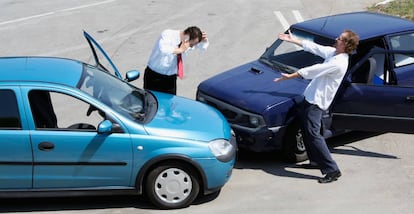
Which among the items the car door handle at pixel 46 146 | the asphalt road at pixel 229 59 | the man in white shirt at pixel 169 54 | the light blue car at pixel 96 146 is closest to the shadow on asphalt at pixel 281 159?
the asphalt road at pixel 229 59

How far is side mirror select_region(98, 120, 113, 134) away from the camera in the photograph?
6.71m

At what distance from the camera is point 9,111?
6.78 m

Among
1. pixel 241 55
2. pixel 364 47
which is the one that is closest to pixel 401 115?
pixel 364 47

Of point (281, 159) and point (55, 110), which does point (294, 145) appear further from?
point (55, 110)

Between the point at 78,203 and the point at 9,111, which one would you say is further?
the point at 78,203

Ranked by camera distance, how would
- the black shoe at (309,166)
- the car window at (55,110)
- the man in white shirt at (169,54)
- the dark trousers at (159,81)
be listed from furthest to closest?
the dark trousers at (159,81)
the man in white shirt at (169,54)
the black shoe at (309,166)
the car window at (55,110)

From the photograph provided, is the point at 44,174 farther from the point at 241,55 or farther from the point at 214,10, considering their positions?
the point at 214,10

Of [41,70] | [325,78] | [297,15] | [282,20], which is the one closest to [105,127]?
[41,70]

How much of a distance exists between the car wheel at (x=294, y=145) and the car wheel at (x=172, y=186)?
169cm

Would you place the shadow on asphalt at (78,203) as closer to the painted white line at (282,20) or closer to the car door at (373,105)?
the car door at (373,105)

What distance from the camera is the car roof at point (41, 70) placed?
6984mm

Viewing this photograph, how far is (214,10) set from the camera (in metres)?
18.8

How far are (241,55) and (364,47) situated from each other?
507 cm

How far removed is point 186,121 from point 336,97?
2.22 metres
